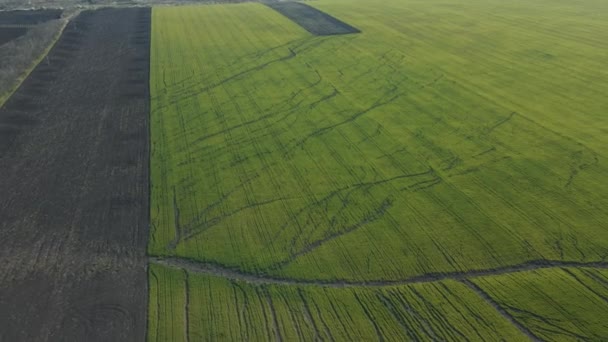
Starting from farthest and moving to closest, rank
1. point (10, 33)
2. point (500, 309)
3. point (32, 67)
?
point (10, 33), point (32, 67), point (500, 309)

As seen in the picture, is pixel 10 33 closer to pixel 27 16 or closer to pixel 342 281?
pixel 27 16

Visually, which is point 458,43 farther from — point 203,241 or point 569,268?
point 203,241

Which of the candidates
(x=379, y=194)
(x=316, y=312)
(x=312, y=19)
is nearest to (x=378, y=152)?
(x=379, y=194)

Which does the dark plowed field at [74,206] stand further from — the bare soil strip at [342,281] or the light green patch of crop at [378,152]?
the bare soil strip at [342,281]

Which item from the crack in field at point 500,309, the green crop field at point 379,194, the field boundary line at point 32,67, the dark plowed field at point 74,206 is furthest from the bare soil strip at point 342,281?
the field boundary line at point 32,67

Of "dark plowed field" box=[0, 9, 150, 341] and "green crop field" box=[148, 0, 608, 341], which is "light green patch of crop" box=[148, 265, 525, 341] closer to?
"green crop field" box=[148, 0, 608, 341]

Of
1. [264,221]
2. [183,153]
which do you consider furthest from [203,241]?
[183,153]

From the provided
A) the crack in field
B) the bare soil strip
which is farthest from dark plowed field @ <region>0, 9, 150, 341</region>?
the crack in field
